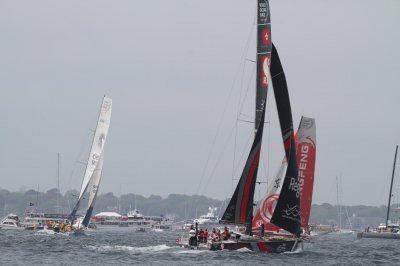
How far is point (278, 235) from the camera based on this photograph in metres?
50.0

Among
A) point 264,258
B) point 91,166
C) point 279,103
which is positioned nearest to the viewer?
point 264,258

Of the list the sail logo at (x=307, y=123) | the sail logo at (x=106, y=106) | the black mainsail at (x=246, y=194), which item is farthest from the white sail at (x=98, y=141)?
the black mainsail at (x=246, y=194)

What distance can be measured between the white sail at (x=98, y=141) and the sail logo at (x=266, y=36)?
42903 millimetres

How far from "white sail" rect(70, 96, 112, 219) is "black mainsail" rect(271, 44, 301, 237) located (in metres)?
43.3

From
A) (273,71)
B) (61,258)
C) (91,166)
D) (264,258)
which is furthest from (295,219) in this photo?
(91,166)

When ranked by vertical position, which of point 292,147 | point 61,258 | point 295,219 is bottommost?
point 61,258

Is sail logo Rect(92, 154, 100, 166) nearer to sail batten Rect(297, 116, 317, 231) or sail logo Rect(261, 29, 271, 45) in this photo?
sail batten Rect(297, 116, 317, 231)

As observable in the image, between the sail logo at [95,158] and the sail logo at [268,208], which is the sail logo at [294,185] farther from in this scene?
the sail logo at [95,158]

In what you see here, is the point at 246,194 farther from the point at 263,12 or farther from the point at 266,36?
the point at 263,12

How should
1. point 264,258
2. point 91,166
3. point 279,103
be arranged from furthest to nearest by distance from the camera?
point 91,166, point 279,103, point 264,258

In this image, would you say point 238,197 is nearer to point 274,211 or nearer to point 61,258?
point 274,211

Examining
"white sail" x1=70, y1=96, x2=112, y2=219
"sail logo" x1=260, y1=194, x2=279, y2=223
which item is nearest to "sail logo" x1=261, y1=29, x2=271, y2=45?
"sail logo" x1=260, y1=194, x2=279, y2=223

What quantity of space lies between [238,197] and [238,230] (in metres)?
2.92

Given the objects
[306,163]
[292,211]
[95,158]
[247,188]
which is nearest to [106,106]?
[95,158]
